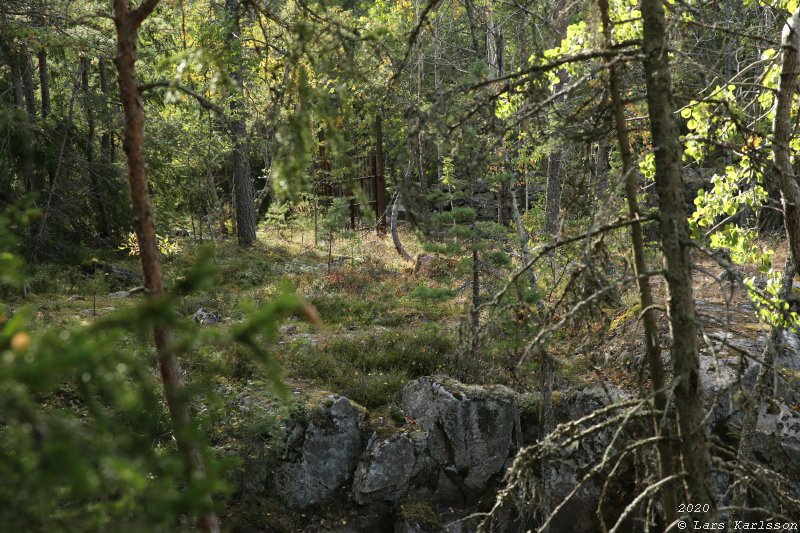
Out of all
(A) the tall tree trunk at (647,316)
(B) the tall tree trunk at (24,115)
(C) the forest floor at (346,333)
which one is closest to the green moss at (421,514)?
(C) the forest floor at (346,333)

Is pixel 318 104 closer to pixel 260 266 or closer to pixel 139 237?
pixel 139 237

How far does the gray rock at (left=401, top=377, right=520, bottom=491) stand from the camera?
7883 millimetres

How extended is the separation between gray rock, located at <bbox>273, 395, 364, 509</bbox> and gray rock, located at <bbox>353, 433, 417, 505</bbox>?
0.19 m

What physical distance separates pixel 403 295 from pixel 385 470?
5.73m

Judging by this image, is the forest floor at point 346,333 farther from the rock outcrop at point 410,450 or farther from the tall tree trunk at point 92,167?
the tall tree trunk at point 92,167

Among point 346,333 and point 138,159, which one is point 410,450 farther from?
point 138,159

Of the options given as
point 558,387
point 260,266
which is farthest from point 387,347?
point 260,266

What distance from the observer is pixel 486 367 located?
30.5 feet

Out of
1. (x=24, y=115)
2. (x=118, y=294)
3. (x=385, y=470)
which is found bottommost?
(x=385, y=470)

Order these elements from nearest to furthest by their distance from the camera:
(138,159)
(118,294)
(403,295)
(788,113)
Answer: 1. (138,159)
2. (788,113)
3. (118,294)
4. (403,295)

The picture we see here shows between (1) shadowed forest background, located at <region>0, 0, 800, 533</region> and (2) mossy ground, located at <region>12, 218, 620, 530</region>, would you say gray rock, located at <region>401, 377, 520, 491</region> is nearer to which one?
(1) shadowed forest background, located at <region>0, 0, 800, 533</region>

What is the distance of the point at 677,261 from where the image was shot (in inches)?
122

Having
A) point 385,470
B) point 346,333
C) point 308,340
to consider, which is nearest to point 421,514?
point 385,470

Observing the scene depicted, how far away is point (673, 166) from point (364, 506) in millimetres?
5853
